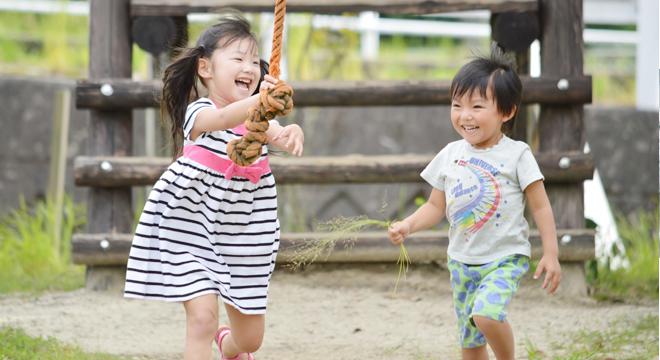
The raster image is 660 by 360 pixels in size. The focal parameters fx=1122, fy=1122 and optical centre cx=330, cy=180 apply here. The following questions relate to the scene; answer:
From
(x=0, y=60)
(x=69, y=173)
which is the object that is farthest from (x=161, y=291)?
(x=0, y=60)

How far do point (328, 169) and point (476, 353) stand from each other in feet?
7.34

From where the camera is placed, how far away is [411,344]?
16.4ft

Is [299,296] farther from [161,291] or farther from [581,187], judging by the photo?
[161,291]

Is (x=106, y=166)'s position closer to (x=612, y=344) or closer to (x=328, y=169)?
(x=328, y=169)

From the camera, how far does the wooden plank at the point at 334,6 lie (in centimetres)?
602

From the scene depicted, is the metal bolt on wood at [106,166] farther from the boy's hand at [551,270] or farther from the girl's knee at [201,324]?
the boy's hand at [551,270]

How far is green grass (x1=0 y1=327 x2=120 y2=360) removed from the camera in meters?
4.45

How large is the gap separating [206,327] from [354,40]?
521cm

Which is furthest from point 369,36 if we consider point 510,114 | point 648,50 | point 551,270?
point 551,270

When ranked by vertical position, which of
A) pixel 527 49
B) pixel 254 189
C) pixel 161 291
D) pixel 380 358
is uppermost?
pixel 527 49

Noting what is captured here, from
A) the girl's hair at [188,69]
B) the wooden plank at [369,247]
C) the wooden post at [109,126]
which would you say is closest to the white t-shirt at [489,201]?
the girl's hair at [188,69]

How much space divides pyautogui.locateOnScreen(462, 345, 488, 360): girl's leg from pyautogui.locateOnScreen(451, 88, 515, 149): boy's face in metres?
0.75

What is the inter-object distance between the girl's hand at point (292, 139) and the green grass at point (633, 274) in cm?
300

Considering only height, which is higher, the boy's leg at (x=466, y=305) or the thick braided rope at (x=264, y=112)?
the thick braided rope at (x=264, y=112)
